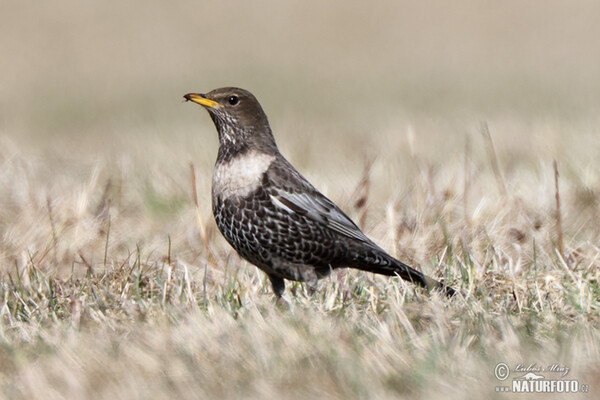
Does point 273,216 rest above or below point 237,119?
below

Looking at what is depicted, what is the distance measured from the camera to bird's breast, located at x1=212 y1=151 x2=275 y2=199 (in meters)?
4.83

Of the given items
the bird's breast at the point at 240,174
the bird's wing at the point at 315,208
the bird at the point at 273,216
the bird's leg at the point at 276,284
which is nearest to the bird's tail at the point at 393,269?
the bird at the point at 273,216

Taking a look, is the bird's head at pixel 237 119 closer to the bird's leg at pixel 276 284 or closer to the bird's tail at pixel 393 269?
the bird's leg at pixel 276 284

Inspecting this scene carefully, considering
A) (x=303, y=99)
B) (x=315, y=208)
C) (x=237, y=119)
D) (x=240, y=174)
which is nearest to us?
(x=240, y=174)

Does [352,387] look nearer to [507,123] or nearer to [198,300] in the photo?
[198,300]

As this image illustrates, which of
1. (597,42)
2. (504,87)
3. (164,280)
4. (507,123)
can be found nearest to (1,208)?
(164,280)

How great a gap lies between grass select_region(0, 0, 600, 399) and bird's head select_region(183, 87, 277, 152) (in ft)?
1.96

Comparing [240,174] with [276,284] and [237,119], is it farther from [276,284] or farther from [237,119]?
[276,284]

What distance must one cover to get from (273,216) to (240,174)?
270mm

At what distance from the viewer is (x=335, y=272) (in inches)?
210

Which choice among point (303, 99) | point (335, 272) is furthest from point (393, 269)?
point (303, 99)

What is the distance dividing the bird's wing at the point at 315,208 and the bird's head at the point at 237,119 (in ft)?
1.15

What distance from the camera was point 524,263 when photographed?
5453 millimetres

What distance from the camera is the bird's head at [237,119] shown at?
5.16 meters
